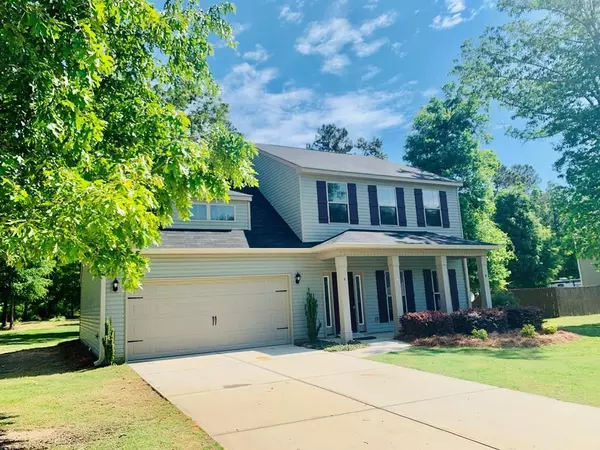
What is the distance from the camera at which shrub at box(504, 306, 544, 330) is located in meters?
14.0

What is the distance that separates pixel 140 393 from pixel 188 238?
6.19 metres

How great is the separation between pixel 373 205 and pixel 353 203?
0.97m

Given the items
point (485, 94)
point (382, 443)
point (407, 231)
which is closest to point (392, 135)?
point (485, 94)

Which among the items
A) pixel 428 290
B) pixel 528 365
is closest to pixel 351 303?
pixel 428 290

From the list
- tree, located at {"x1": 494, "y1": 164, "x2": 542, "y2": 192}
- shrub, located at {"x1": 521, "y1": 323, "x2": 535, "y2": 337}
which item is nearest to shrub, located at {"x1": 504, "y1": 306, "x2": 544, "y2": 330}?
shrub, located at {"x1": 521, "y1": 323, "x2": 535, "y2": 337}

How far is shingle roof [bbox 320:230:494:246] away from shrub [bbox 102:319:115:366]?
21.6ft

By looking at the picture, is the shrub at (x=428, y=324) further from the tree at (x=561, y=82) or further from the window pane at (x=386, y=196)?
the tree at (x=561, y=82)

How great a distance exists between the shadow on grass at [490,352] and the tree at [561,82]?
40.5 ft

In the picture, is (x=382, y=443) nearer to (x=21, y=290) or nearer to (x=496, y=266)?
(x=496, y=266)

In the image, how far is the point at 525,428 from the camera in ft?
16.1

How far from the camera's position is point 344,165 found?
57.0 feet

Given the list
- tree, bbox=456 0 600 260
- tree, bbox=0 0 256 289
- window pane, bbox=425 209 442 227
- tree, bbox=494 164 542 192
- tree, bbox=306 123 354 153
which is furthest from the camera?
tree, bbox=494 164 542 192

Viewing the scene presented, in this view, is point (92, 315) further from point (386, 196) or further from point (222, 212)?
point (386, 196)

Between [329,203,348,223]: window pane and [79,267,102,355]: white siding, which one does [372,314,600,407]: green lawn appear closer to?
[329,203,348,223]: window pane
